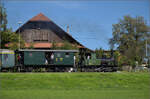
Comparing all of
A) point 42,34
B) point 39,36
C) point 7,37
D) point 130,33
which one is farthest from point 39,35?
point 130,33

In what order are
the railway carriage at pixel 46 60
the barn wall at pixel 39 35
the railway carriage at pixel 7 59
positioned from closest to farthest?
the railway carriage at pixel 7 59
the railway carriage at pixel 46 60
the barn wall at pixel 39 35

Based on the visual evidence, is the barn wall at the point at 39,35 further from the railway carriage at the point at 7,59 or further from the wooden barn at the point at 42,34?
the railway carriage at the point at 7,59

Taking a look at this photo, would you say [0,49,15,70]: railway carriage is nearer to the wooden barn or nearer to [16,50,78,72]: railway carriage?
[16,50,78,72]: railway carriage

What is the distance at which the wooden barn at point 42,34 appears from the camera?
4209 centimetres

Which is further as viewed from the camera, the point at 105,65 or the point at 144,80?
the point at 105,65

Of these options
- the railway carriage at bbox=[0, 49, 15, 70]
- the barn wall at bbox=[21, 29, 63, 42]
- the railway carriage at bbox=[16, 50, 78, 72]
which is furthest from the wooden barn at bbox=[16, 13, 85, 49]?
the railway carriage at bbox=[0, 49, 15, 70]

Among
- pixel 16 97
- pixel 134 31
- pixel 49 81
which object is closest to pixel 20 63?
pixel 49 81

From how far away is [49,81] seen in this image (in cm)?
2288

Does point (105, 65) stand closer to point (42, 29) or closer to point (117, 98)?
point (42, 29)

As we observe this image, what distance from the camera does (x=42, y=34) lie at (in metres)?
43.3

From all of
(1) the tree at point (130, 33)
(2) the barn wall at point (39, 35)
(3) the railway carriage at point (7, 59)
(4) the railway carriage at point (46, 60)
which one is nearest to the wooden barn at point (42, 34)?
(2) the barn wall at point (39, 35)

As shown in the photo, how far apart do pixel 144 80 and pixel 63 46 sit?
69.6ft

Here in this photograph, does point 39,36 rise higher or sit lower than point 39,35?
lower

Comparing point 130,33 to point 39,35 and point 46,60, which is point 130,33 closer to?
point 39,35
